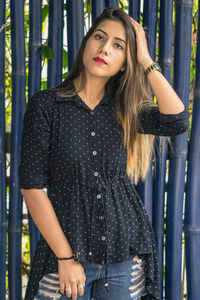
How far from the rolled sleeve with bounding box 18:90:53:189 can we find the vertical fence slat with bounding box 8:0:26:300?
0.52m

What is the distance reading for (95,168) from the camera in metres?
1.57

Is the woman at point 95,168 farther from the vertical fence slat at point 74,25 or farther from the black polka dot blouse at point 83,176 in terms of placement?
the vertical fence slat at point 74,25

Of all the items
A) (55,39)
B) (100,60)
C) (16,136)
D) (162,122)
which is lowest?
(16,136)

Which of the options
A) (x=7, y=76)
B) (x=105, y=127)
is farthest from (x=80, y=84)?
(x=7, y=76)

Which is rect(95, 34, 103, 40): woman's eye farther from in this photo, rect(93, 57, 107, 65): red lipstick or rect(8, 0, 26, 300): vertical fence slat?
Result: rect(8, 0, 26, 300): vertical fence slat

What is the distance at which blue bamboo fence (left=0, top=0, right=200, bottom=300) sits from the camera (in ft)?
6.56

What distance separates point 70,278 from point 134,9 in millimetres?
1222

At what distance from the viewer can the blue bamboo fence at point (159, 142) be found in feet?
6.56

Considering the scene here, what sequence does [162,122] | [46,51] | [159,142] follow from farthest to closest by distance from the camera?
[159,142], [46,51], [162,122]

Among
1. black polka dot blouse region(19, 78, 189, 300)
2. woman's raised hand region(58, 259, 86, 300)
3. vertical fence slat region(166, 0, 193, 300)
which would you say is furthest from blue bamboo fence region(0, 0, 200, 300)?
woman's raised hand region(58, 259, 86, 300)

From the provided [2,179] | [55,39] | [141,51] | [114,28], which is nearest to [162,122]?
[141,51]

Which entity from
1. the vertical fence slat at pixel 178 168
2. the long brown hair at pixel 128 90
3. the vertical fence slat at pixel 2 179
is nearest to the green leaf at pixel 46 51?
the vertical fence slat at pixel 2 179

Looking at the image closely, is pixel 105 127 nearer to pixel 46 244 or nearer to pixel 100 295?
pixel 46 244

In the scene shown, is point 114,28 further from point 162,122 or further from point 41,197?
point 41,197
